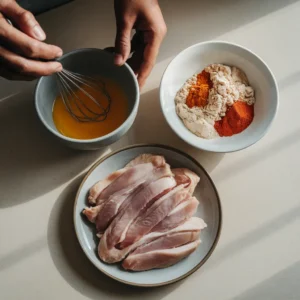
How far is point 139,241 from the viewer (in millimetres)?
874

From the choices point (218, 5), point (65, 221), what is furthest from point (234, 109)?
point (65, 221)

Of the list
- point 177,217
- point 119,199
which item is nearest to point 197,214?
point 177,217

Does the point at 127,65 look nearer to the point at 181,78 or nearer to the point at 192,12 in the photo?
the point at 181,78

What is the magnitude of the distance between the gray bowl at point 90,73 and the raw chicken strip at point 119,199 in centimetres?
10

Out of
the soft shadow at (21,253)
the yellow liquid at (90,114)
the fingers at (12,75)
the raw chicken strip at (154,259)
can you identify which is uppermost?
the fingers at (12,75)

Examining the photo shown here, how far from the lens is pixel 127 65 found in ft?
2.92

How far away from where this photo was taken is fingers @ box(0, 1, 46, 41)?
0.76m

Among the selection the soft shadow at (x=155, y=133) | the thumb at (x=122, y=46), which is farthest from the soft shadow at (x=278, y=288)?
the thumb at (x=122, y=46)

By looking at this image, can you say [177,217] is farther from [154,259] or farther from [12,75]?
[12,75]

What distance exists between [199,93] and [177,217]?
0.25m

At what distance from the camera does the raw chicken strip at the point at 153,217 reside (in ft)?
2.86

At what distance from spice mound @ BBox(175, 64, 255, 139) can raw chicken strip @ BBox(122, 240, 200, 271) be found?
22 cm

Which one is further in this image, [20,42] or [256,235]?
[256,235]

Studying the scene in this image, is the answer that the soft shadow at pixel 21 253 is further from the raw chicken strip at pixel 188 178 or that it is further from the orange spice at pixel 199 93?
the orange spice at pixel 199 93
